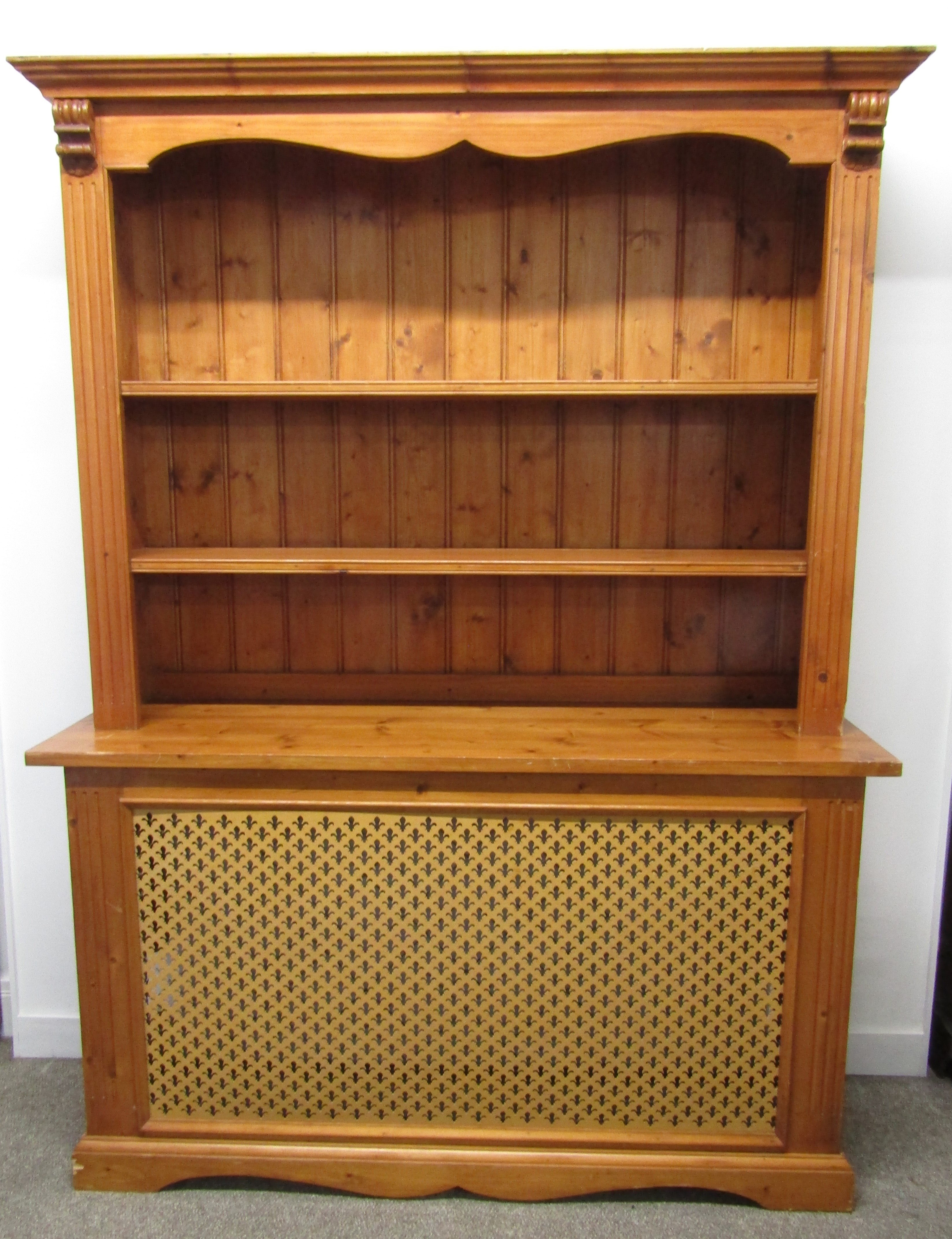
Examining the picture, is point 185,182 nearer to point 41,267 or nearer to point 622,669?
point 41,267

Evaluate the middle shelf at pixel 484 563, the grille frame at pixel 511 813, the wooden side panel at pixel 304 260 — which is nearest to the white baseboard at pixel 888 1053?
the grille frame at pixel 511 813

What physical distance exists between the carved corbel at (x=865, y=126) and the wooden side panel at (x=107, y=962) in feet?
6.35

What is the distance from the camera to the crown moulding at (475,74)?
160 cm

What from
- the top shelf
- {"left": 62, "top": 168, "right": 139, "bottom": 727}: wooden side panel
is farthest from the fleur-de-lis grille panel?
the top shelf

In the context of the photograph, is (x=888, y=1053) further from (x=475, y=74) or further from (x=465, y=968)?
(x=475, y=74)

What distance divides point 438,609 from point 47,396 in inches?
42.9

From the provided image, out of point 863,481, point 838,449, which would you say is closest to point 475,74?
point 838,449

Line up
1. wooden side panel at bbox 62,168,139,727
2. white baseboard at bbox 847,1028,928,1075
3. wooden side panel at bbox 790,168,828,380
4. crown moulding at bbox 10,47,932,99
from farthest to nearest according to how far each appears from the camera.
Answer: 1. white baseboard at bbox 847,1028,928,1075
2. wooden side panel at bbox 790,168,828,380
3. wooden side panel at bbox 62,168,139,727
4. crown moulding at bbox 10,47,932,99

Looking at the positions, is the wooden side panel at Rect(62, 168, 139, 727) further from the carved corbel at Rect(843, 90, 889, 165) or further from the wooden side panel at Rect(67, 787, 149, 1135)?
the carved corbel at Rect(843, 90, 889, 165)

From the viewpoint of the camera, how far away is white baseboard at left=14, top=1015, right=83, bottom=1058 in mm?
2277

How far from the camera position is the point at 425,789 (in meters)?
1.74

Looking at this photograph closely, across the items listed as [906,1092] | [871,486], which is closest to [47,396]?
[871,486]

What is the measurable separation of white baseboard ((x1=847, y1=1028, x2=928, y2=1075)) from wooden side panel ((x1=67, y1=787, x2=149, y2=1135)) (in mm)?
1752

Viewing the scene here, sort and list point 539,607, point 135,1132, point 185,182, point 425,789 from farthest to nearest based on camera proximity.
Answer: point 539,607 → point 185,182 → point 135,1132 → point 425,789
